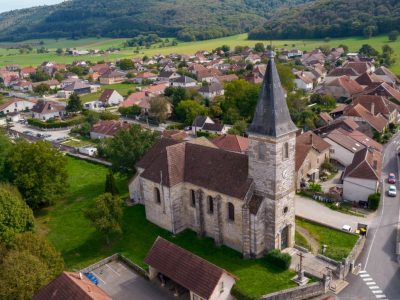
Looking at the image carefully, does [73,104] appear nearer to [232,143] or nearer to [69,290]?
[232,143]

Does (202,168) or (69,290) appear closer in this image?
(69,290)

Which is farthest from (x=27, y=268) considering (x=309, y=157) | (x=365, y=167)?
(x=365, y=167)

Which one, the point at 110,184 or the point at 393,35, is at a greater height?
the point at 393,35

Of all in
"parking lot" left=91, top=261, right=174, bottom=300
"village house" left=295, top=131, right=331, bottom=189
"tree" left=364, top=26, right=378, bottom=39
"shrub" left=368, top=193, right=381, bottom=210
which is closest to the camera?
"parking lot" left=91, top=261, right=174, bottom=300

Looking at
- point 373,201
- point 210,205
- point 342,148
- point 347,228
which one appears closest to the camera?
point 210,205

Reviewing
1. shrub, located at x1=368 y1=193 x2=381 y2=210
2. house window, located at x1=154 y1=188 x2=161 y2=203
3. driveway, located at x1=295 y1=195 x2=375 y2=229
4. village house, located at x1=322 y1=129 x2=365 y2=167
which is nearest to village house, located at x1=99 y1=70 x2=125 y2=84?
village house, located at x1=322 y1=129 x2=365 y2=167

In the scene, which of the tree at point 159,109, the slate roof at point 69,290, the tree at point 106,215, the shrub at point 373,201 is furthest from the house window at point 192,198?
the tree at point 159,109

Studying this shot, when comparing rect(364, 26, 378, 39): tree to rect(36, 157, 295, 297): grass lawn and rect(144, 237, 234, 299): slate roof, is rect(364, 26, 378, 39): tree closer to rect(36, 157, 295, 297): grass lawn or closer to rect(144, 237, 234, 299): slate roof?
rect(36, 157, 295, 297): grass lawn

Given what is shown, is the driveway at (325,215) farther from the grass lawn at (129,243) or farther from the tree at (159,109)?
the tree at (159,109)
